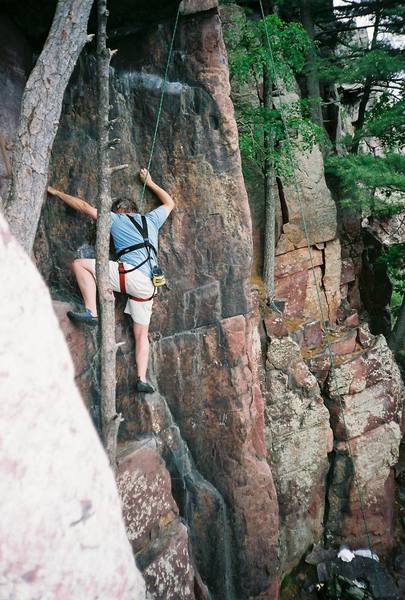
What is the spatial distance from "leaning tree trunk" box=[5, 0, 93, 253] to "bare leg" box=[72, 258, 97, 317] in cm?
121

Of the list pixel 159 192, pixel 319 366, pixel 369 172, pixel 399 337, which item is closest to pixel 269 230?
pixel 369 172

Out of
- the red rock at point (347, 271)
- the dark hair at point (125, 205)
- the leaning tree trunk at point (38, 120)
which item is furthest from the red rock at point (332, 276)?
the leaning tree trunk at point (38, 120)

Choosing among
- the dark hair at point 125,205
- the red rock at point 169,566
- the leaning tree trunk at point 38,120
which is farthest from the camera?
the dark hair at point 125,205

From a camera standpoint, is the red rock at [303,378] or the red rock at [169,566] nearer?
the red rock at [169,566]

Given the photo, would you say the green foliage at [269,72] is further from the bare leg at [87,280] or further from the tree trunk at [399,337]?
the tree trunk at [399,337]

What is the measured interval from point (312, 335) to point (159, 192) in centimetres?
577

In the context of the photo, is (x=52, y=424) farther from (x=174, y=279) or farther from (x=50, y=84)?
(x=174, y=279)

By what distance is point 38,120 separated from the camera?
3.53m

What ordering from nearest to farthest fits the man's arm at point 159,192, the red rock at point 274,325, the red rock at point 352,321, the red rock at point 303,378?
the man's arm at point 159,192, the red rock at point 303,378, the red rock at point 274,325, the red rock at point 352,321

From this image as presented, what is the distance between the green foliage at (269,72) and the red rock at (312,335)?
12.1ft

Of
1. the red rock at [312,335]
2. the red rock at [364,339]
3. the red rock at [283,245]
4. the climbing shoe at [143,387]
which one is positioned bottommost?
the red rock at [364,339]

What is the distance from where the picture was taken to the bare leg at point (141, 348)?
17.8ft

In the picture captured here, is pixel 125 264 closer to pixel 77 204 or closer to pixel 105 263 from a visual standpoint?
pixel 105 263

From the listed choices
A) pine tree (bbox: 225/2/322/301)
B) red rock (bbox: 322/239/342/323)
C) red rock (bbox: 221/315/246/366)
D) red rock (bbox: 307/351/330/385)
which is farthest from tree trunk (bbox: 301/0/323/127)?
red rock (bbox: 221/315/246/366)
